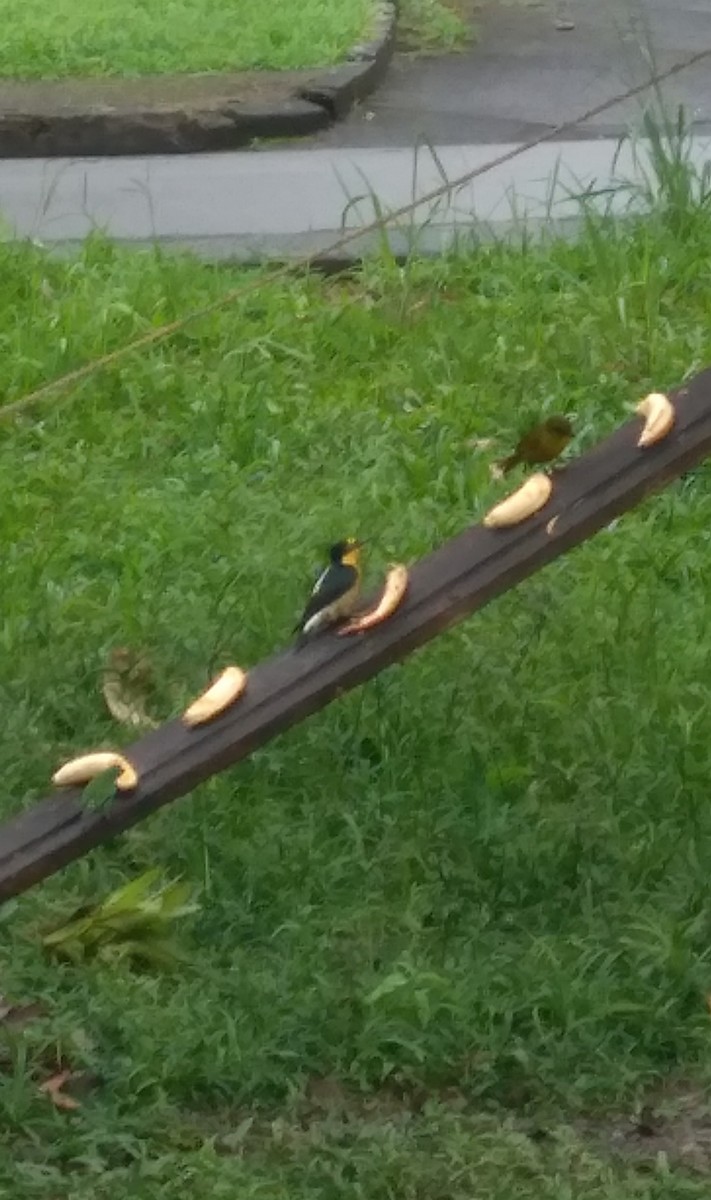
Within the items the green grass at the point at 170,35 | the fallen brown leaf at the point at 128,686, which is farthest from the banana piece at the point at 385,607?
the green grass at the point at 170,35

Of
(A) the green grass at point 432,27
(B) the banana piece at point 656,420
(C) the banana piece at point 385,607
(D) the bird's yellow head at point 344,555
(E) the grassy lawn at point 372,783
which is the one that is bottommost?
(E) the grassy lawn at point 372,783

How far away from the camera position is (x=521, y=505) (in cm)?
261

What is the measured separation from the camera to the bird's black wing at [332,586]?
2.58 m

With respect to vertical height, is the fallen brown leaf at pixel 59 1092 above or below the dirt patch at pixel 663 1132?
above

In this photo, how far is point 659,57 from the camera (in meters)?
9.27

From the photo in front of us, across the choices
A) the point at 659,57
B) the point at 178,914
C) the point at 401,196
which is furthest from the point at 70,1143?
the point at 659,57

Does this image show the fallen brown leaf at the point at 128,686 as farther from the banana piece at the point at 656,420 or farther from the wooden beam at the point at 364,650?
the banana piece at the point at 656,420

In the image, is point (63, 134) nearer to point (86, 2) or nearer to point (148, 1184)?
point (86, 2)

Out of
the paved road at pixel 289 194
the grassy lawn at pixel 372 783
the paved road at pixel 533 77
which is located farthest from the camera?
the paved road at pixel 533 77

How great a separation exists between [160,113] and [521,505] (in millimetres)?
5104

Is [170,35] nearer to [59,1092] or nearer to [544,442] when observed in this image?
[544,442]

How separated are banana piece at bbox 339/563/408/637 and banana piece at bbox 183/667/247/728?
0.51ft

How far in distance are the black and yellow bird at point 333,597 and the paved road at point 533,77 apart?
4.87 metres

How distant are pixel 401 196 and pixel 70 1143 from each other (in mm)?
4626
